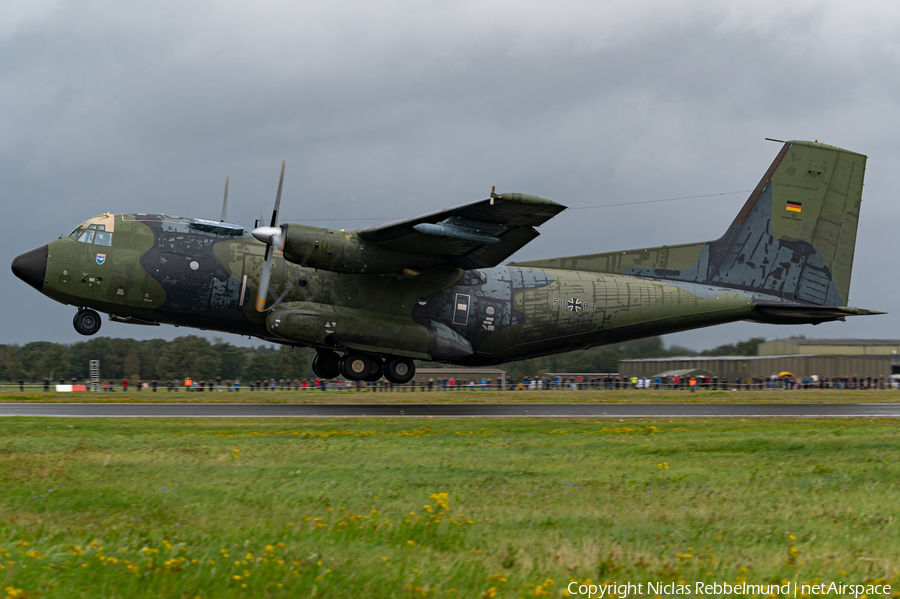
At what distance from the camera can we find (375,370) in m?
26.9

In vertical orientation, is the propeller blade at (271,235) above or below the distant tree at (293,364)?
above

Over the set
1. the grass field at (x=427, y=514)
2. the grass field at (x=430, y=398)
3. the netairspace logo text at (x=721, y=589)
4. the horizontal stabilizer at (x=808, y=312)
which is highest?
the horizontal stabilizer at (x=808, y=312)

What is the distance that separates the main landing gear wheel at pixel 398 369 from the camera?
87.1ft

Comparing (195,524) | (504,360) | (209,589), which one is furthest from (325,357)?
(209,589)

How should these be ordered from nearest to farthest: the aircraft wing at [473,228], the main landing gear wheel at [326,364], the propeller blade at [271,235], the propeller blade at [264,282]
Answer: the aircraft wing at [473,228], the propeller blade at [271,235], the propeller blade at [264,282], the main landing gear wheel at [326,364]

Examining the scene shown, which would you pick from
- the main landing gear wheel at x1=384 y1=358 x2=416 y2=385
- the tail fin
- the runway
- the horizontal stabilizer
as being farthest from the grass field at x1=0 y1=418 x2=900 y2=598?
the tail fin

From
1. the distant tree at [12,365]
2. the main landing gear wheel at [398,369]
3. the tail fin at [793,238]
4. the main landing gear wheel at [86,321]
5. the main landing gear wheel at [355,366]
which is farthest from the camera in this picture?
the distant tree at [12,365]

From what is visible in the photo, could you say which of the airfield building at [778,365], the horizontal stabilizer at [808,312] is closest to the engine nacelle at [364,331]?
the horizontal stabilizer at [808,312]

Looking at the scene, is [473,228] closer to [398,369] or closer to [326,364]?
[398,369]

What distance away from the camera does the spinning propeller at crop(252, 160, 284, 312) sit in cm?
2342

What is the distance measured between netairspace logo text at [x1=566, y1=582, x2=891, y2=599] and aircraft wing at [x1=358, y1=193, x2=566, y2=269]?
15722mm

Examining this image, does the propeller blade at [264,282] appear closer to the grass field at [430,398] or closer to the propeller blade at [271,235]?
the propeller blade at [271,235]

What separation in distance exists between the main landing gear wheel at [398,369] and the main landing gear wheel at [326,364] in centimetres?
217

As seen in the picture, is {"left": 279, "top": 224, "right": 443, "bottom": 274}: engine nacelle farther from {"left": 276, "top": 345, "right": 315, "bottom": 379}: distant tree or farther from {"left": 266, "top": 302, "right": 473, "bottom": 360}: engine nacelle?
{"left": 276, "top": 345, "right": 315, "bottom": 379}: distant tree
